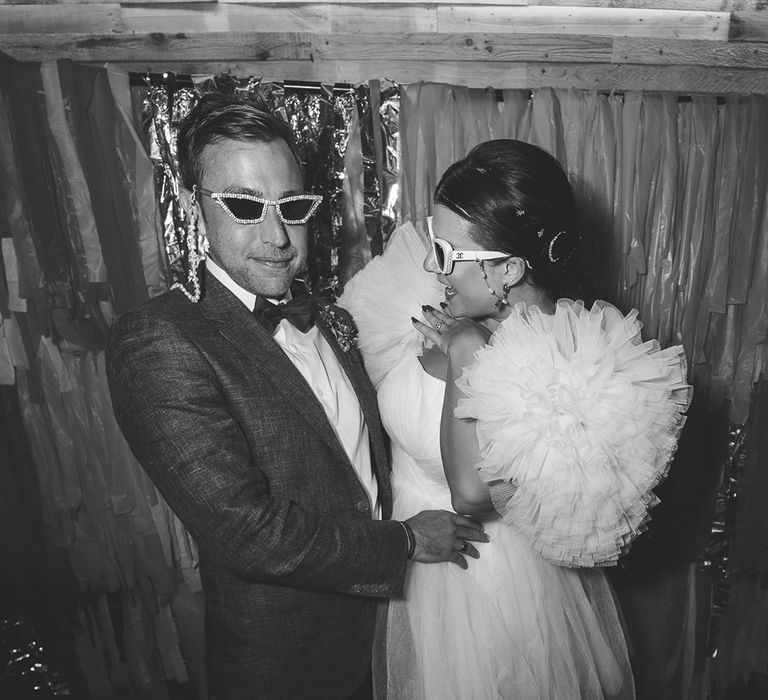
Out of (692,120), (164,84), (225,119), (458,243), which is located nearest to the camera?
(225,119)

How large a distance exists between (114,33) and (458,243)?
6.06 feet

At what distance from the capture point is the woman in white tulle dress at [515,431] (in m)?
1.33

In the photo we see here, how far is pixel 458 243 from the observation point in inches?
62.6

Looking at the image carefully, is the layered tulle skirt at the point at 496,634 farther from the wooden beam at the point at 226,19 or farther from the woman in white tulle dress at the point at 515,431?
the wooden beam at the point at 226,19

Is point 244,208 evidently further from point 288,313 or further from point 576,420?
point 576,420

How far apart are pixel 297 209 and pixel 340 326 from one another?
40cm

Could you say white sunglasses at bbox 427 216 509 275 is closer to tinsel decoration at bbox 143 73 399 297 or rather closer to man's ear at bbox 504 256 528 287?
man's ear at bbox 504 256 528 287

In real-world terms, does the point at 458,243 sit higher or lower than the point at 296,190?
lower

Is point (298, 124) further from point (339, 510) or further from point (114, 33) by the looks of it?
point (339, 510)

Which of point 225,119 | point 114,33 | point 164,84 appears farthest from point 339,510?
point 114,33

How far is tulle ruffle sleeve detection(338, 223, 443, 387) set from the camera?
1.90 meters

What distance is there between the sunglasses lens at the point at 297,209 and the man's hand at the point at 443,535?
81 cm

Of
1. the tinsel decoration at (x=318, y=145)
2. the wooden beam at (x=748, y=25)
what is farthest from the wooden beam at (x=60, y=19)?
the wooden beam at (x=748, y=25)

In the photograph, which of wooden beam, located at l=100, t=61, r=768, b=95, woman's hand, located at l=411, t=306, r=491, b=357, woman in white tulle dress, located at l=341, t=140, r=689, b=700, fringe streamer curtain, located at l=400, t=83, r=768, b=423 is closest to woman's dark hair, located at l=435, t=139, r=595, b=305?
woman in white tulle dress, located at l=341, t=140, r=689, b=700
